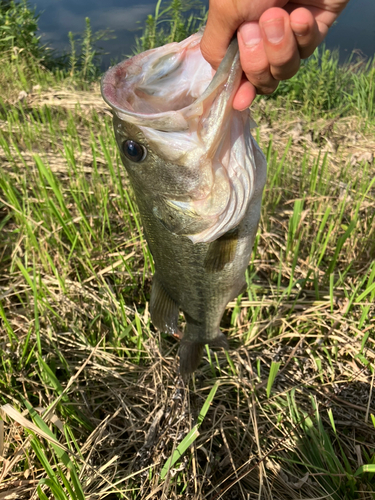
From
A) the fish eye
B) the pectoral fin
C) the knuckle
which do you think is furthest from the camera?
the pectoral fin

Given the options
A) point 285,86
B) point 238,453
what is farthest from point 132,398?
point 285,86

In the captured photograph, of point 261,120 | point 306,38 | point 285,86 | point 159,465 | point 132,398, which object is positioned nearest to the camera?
point 306,38

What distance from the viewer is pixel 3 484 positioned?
1.55 meters

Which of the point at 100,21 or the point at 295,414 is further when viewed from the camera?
the point at 100,21

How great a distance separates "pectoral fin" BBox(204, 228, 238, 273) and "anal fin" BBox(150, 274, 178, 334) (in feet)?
1.04

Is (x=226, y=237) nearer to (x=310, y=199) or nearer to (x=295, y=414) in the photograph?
(x=295, y=414)

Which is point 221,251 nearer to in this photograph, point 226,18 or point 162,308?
point 162,308

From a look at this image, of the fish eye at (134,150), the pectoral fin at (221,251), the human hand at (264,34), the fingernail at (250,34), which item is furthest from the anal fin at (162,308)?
the fingernail at (250,34)

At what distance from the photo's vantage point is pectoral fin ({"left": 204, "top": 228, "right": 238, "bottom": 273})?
1.48 metres

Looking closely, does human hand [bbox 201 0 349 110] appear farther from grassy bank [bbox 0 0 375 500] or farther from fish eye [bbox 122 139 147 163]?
grassy bank [bbox 0 0 375 500]

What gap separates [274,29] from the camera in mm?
975

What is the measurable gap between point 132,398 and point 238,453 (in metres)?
0.62

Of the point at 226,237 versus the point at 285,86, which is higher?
the point at 226,237

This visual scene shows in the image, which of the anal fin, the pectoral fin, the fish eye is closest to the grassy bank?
the anal fin
